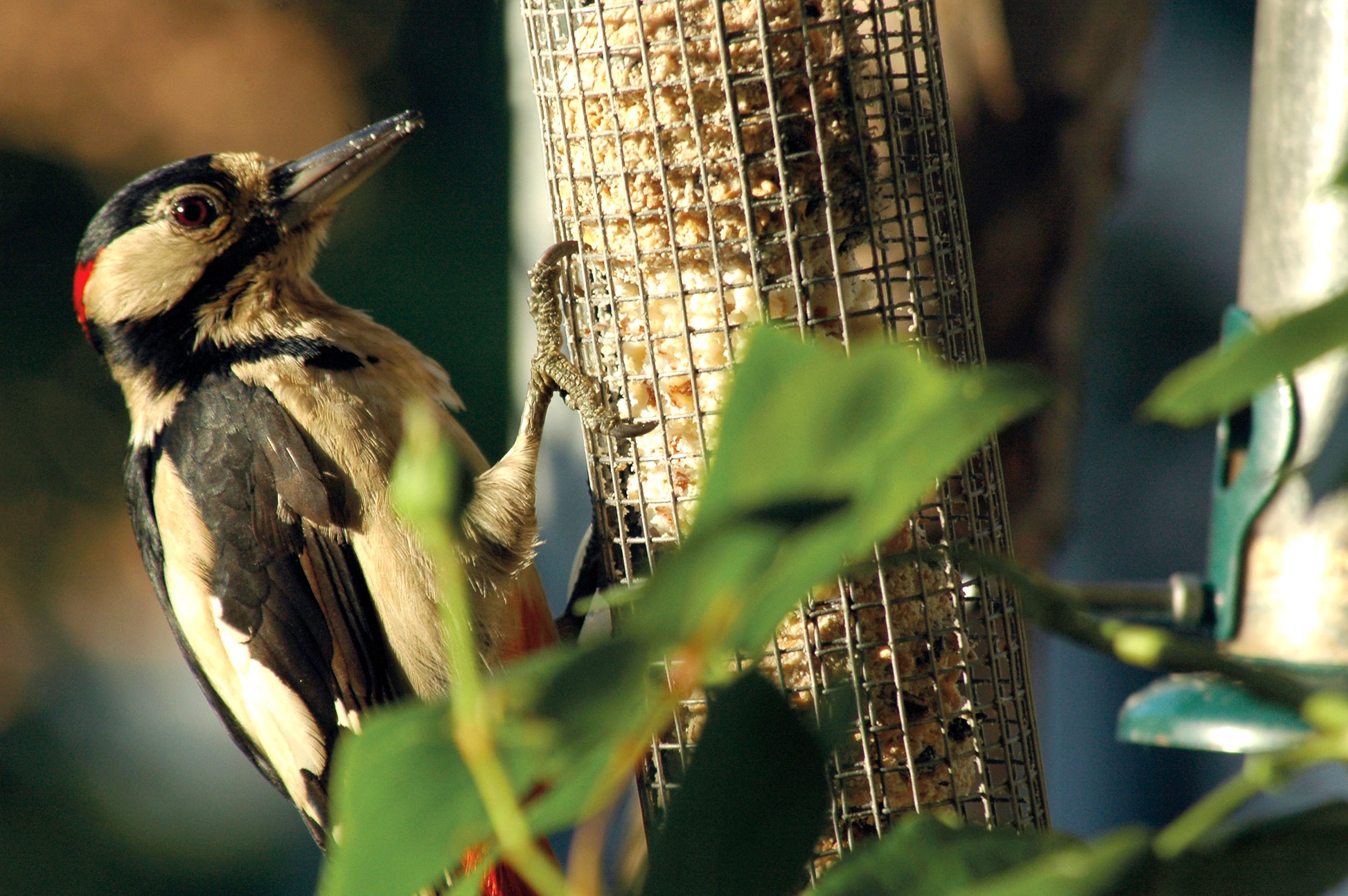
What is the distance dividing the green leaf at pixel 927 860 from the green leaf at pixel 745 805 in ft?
0.13

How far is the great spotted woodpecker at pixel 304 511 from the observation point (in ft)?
5.29

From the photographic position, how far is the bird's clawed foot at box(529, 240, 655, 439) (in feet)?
4.39

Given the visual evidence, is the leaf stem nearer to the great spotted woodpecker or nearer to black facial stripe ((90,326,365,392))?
the great spotted woodpecker

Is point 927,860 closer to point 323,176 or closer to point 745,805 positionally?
point 745,805

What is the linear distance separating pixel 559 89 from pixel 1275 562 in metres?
1.21

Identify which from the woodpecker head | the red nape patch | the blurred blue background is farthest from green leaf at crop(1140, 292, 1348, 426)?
the blurred blue background

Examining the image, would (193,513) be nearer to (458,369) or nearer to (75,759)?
(458,369)

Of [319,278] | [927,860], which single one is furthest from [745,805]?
[319,278]

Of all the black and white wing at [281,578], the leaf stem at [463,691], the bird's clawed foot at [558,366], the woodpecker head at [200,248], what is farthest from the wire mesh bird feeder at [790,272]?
the leaf stem at [463,691]

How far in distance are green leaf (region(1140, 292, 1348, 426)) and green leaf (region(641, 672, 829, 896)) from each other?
145mm

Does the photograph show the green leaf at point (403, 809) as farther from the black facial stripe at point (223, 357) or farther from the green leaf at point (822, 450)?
the black facial stripe at point (223, 357)

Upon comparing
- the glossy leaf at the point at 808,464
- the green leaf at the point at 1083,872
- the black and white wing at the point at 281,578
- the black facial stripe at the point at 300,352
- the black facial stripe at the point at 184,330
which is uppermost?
the black facial stripe at the point at 184,330

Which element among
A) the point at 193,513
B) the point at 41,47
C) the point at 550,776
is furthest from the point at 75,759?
the point at 550,776

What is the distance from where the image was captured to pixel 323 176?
184 centimetres
